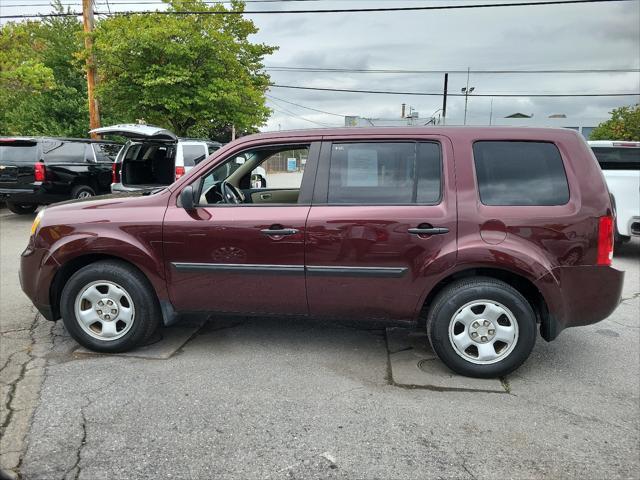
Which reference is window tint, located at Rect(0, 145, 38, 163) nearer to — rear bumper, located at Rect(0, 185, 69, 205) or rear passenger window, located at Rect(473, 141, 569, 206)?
rear bumper, located at Rect(0, 185, 69, 205)

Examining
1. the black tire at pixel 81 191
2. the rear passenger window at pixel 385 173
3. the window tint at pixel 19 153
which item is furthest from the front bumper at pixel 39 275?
the black tire at pixel 81 191

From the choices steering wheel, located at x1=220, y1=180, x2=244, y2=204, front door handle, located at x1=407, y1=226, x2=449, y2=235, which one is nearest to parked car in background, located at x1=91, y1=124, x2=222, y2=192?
steering wheel, located at x1=220, y1=180, x2=244, y2=204

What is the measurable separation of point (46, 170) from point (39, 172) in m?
0.15

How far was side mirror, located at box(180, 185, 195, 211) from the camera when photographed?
3.59 m

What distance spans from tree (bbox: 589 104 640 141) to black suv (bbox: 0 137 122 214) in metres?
32.2

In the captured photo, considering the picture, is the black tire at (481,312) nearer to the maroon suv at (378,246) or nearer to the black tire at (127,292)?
the maroon suv at (378,246)

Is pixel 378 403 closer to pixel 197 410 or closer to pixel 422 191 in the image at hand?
pixel 197 410

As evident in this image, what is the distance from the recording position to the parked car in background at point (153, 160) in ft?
31.8

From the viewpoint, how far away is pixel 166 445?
8.87 ft

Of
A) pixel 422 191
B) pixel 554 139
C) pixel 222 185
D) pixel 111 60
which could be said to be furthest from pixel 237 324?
pixel 111 60

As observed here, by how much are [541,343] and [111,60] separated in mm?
15530

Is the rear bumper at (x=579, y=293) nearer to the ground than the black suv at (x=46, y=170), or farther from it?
nearer to the ground

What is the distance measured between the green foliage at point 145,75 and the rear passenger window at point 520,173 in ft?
45.4

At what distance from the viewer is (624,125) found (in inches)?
1272
